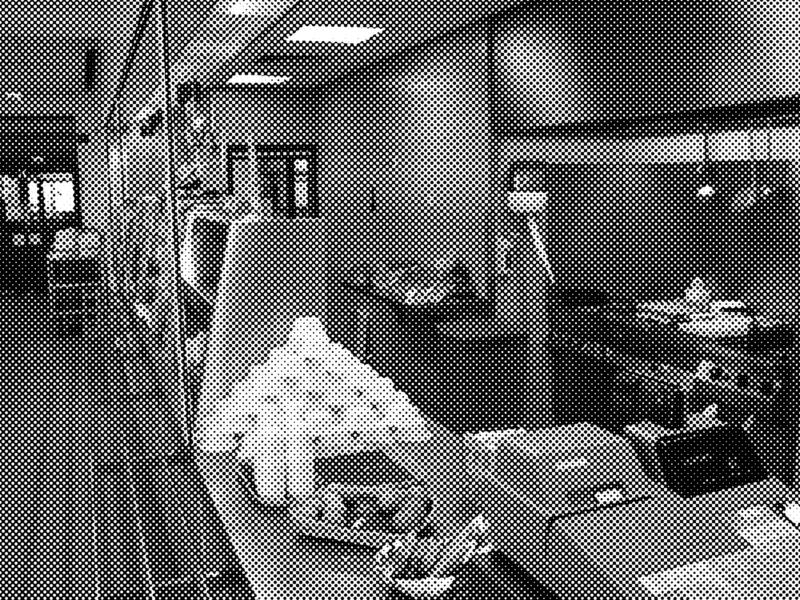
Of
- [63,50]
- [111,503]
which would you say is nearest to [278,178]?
[111,503]

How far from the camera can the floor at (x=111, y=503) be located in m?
1.38

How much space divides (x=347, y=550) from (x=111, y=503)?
46.9 inches

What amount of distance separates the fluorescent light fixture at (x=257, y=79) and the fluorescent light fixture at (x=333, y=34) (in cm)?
16

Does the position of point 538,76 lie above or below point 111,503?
above

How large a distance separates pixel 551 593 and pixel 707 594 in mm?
166

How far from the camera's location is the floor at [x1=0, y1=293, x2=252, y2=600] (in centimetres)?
138

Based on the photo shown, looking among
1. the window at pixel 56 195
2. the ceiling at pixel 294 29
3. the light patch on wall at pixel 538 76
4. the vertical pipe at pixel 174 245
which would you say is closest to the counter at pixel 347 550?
the vertical pipe at pixel 174 245

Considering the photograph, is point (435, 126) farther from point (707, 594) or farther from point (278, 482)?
point (707, 594)

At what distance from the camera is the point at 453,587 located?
1051mm

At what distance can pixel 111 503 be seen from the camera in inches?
85.2

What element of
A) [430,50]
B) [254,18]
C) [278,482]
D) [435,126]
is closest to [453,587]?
[278,482]

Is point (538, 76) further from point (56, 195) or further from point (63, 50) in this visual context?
point (56, 195)

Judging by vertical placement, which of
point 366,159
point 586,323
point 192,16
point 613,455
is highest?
point 192,16

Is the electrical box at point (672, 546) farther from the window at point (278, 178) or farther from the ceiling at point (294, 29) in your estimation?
the window at point (278, 178)
